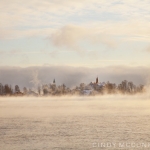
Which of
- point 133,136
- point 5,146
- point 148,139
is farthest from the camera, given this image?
point 133,136

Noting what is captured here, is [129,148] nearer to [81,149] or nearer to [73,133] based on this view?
[81,149]

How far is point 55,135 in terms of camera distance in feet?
223

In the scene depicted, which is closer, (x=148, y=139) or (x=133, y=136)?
(x=148, y=139)

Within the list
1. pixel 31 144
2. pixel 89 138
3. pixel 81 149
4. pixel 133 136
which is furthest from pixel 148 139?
pixel 31 144

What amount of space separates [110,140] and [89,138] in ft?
12.4

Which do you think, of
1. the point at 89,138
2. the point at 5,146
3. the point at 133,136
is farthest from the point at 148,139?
the point at 5,146

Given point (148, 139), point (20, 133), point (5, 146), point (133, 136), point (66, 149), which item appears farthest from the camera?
point (20, 133)

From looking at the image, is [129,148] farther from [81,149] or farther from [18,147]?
[18,147]

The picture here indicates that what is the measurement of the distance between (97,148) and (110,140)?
9461mm

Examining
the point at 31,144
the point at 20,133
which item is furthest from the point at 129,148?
the point at 20,133

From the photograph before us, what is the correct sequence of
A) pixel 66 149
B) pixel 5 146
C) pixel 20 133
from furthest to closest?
pixel 20 133 < pixel 5 146 < pixel 66 149

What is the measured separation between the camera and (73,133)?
69375 mm

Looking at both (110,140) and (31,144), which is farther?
(110,140)

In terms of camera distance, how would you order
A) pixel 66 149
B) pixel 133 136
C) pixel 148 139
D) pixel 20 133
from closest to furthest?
pixel 66 149 → pixel 148 139 → pixel 133 136 → pixel 20 133
